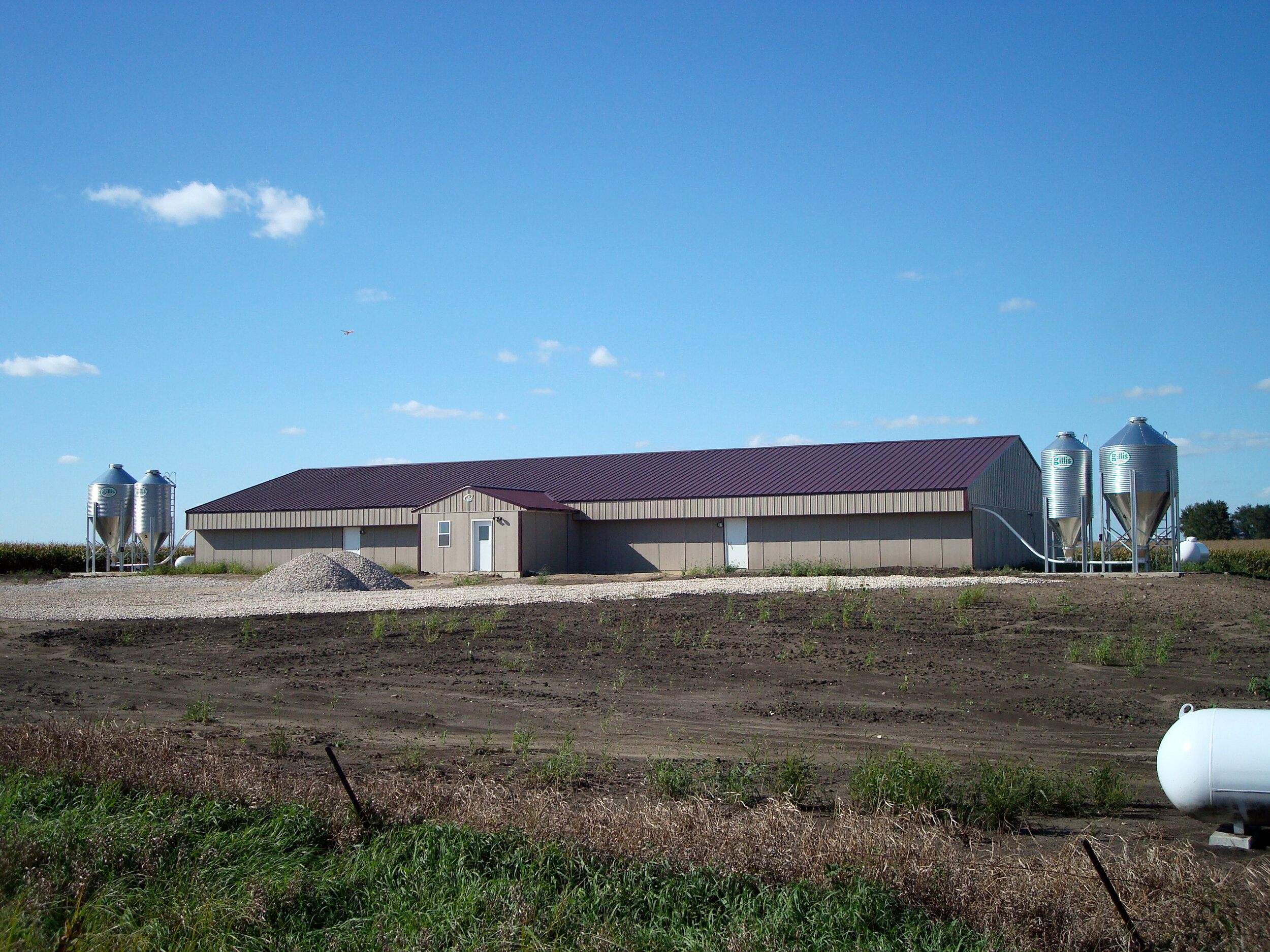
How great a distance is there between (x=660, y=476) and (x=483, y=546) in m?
8.05

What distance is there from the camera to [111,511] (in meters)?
40.1

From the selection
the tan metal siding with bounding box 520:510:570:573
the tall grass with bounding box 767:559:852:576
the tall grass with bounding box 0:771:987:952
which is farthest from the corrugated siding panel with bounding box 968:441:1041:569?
the tall grass with bounding box 0:771:987:952

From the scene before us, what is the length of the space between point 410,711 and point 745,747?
3.95m

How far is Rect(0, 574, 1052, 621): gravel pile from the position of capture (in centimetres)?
2105

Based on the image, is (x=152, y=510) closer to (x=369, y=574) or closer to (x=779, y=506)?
(x=369, y=574)

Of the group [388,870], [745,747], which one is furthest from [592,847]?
[745,747]

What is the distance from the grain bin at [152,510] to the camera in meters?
40.1

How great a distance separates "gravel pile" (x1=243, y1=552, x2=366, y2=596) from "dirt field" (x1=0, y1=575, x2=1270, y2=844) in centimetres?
741

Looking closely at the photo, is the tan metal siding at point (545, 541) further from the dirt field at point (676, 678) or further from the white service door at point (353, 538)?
the dirt field at point (676, 678)

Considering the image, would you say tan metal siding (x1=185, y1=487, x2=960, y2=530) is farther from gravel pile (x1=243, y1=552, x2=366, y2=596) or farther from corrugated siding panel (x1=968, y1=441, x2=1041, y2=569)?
gravel pile (x1=243, y1=552, x2=366, y2=596)

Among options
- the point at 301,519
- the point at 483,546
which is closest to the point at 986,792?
the point at 483,546

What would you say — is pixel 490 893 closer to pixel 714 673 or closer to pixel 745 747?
pixel 745 747

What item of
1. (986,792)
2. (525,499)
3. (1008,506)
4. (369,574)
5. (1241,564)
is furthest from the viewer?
(1241,564)

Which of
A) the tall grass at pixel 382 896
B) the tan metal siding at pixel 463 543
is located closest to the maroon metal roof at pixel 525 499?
the tan metal siding at pixel 463 543
